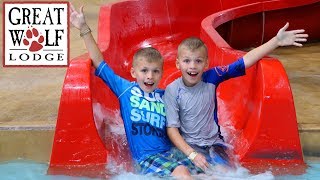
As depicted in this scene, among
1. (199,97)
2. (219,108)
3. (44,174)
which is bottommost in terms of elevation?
(44,174)

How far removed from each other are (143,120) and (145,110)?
0.18ft

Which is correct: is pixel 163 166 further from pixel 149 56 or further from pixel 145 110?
pixel 149 56

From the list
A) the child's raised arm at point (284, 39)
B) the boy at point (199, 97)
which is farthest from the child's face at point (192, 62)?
the child's raised arm at point (284, 39)

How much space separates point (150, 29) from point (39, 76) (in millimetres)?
1415

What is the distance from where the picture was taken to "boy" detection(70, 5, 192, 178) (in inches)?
133

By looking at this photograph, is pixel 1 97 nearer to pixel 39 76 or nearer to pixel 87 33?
pixel 39 76

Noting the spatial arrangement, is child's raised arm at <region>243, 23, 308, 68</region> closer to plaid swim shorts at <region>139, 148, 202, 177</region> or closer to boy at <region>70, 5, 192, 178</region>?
boy at <region>70, 5, 192, 178</region>

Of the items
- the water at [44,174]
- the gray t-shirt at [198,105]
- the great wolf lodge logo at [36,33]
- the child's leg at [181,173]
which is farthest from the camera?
the great wolf lodge logo at [36,33]

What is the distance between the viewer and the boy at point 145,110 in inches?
133

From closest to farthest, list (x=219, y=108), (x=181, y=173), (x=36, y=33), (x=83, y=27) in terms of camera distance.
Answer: (x=181, y=173), (x=83, y=27), (x=219, y=108), (x=36, y=33)

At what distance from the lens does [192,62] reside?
3408 millimetres

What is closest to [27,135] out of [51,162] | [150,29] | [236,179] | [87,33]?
[51,162]

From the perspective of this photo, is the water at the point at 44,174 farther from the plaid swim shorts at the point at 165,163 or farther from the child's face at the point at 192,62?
the child's face at the point at 192,62

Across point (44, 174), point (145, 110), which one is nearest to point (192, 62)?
point (145, 110)
